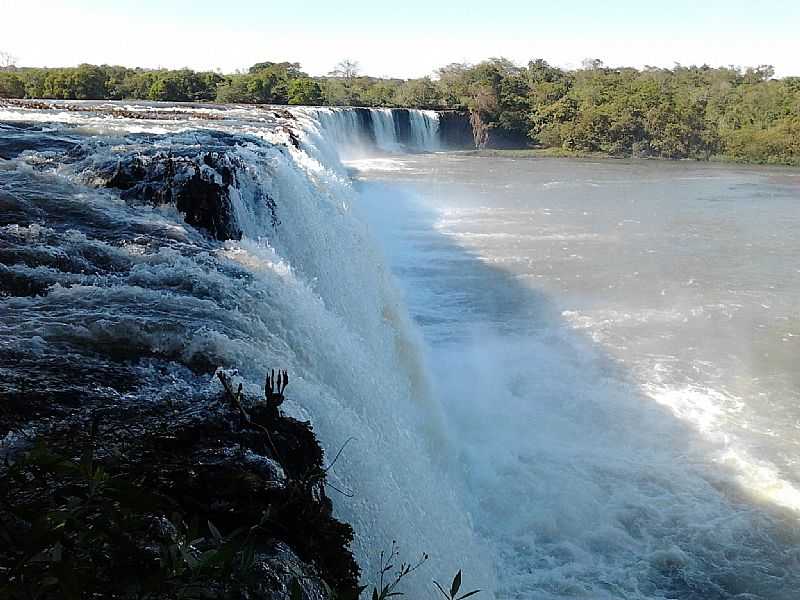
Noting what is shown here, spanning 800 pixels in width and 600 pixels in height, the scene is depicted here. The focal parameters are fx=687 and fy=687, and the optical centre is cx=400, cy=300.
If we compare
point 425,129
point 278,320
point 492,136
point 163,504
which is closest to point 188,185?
point 278,320

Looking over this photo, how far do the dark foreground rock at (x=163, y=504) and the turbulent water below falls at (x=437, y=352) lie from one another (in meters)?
0.29

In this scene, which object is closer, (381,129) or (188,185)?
(188,185)

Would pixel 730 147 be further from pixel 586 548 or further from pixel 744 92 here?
pixel 586 548

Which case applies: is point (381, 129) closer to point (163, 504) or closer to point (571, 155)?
point (571, 155)

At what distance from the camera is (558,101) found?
127 feet

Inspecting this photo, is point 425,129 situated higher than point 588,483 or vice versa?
point 425,129

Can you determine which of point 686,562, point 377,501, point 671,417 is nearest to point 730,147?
point 671,417

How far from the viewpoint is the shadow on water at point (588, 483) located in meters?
4.53

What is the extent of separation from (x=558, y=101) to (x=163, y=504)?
40.2m

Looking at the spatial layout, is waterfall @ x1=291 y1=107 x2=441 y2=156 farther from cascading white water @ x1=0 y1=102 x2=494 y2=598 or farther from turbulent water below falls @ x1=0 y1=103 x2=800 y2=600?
cascading white water @ x1=0 y1=102 x2=494 y2=598

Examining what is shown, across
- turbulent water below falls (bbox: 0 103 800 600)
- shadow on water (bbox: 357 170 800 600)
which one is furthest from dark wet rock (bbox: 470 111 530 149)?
shadow on water (bbox: 357 170 800 600)

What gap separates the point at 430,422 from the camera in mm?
5641

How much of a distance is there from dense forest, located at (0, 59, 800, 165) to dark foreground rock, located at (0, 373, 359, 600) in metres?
25.0

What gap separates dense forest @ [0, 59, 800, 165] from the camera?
2714 centimetres
